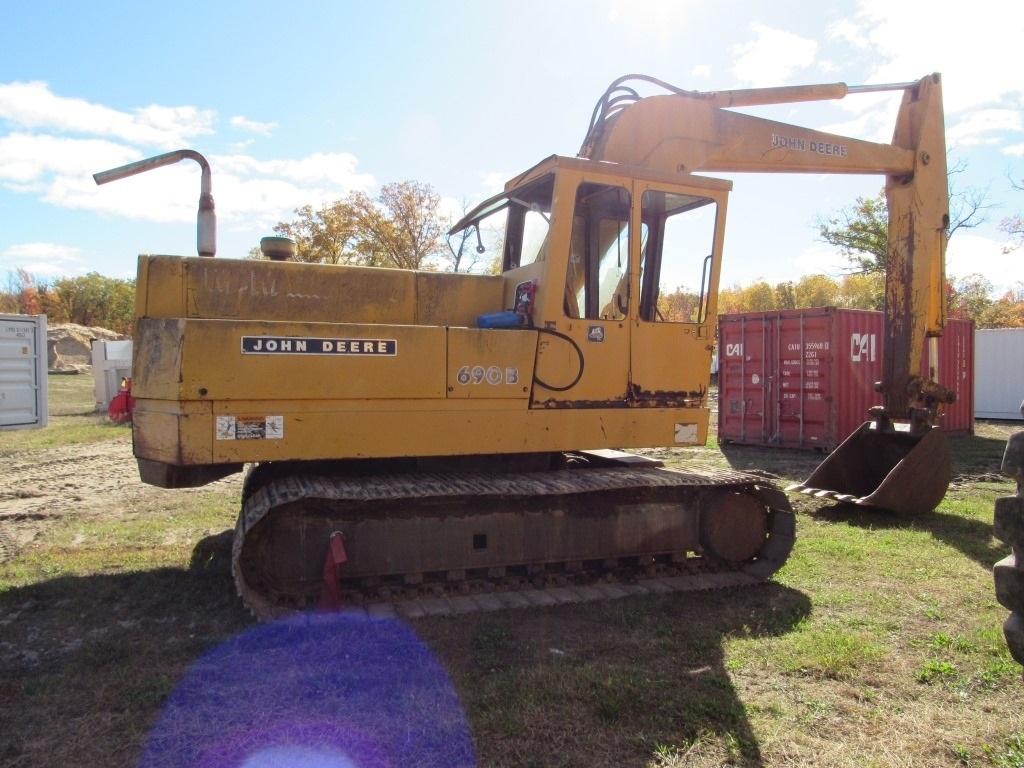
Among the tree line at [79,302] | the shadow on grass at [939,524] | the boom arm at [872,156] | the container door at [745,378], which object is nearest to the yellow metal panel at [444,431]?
the boom arm at [872,156]

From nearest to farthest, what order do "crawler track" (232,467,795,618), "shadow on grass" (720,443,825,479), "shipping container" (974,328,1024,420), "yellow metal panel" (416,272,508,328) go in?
"crawler track" (232,467,795,618)
"yellow metal panel" (416,272,508,328)
"shadow on grass" (720,443,825,479)
"shipping container" (974,328,1024,420)

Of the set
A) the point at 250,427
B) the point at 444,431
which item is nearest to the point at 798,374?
the point at 444,431

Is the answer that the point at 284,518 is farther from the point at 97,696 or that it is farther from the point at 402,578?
the point at 97,696

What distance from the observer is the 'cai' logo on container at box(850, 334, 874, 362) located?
512 inches

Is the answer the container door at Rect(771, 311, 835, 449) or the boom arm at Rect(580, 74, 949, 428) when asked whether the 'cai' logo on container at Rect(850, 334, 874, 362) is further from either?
the boom arm at Rect(580, 74, 949, 428)

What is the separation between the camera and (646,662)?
13.7ft

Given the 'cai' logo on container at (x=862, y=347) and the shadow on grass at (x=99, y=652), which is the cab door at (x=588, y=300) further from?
the 'cai' logo on container at (x=862, y=347)

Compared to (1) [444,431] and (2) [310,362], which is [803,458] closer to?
(1) [444,431]

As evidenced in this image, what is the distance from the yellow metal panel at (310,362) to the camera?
4.63 meters

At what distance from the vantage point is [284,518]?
4.91 metres

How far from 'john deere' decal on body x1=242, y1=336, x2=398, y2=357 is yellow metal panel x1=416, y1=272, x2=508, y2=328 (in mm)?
870

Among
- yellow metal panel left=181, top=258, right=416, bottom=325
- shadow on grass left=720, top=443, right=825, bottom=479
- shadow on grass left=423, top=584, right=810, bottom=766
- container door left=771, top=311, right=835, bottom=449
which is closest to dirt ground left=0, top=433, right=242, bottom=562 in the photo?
yellow metal panel left=181, top=258, right=416, bottom=325

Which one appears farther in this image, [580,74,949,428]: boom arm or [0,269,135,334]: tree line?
[0,269,135,334]: tree line

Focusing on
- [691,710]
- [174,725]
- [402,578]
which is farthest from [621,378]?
[174,725]
